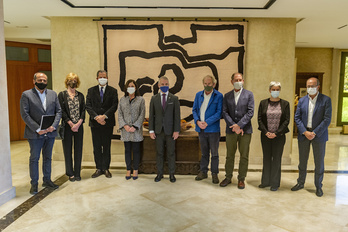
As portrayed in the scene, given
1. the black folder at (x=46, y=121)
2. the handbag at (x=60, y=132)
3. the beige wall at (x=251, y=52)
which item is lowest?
the handbag at (x=60, y=132)

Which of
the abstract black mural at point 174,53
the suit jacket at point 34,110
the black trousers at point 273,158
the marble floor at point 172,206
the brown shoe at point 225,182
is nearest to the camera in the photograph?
the marble floor at point 172,206

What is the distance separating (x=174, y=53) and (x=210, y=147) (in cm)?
220

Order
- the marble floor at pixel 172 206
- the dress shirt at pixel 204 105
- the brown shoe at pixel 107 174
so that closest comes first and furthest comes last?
the marble floor at pixel 172 206, the dress shirt at pixel 204 105, the brown shoe at pixel 107 174

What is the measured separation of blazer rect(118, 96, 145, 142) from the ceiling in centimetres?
165

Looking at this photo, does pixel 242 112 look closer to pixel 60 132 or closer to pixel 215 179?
pixel 215 179

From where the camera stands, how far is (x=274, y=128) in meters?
4.00

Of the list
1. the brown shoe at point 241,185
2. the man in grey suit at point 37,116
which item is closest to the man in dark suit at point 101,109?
the man in grey suit at point 37,116

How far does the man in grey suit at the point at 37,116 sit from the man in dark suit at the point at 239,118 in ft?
8.26

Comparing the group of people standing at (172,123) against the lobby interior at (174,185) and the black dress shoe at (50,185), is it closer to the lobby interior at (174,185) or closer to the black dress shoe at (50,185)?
the black dress shoe at (50,185)

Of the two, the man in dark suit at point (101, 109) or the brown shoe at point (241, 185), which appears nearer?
the brown shoe at point (241, 185)

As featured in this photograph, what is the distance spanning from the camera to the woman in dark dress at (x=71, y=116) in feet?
14.1

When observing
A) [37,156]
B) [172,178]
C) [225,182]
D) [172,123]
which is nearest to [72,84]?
[37,156]

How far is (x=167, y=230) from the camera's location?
293 cm

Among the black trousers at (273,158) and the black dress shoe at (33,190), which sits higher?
the black trousers at (273,158)
